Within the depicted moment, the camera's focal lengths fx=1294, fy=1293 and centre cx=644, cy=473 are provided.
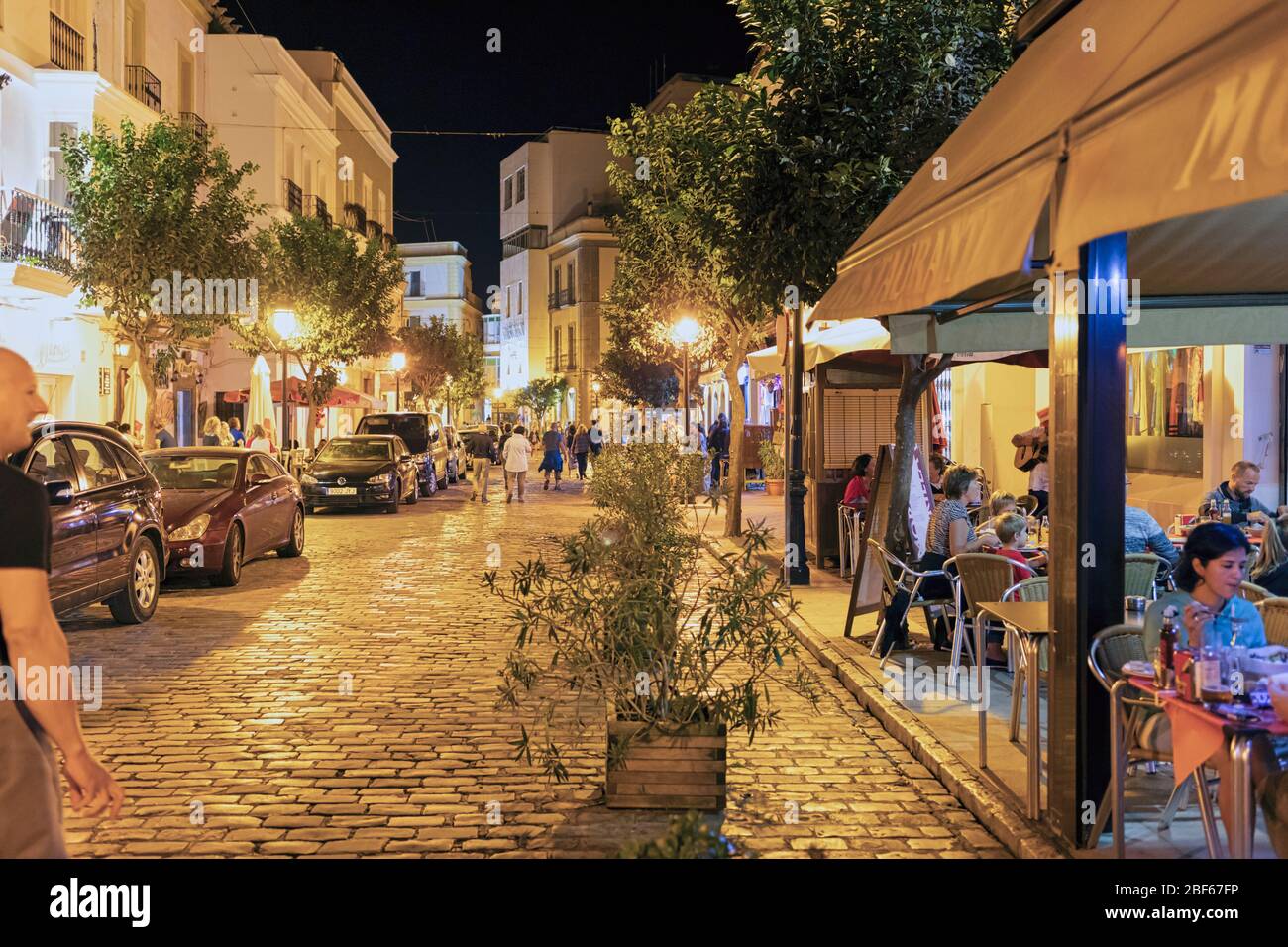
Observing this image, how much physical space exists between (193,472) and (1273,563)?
37.6ft

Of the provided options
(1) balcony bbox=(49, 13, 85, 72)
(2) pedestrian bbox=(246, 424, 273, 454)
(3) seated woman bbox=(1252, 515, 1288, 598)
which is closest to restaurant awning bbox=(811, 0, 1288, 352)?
(3) seated woman bbox=(1252, 515, 1288, 598)

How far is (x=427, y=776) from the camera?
21.4ft

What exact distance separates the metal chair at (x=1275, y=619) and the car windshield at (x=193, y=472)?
11.6 meters

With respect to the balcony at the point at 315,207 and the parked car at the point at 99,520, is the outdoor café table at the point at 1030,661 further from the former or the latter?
the balcony at the point at 315,207

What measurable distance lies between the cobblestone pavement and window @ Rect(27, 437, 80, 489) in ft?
4.49

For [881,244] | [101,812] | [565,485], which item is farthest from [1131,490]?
[565,485]

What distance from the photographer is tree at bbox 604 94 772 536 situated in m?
12.5

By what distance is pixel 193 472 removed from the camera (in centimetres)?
1505

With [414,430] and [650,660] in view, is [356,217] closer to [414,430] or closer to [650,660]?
[414,430]

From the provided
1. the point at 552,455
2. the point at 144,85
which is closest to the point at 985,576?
the point at 144,85

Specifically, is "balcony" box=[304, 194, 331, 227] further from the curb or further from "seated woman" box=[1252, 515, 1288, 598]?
"seated woman" box=[1252, 515, 1288, 598]

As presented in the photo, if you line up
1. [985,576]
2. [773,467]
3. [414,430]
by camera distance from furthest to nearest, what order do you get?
[414,430] → [773,467] → [985,576]

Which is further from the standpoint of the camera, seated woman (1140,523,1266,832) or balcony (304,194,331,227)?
balcony (304,194,331,227)
